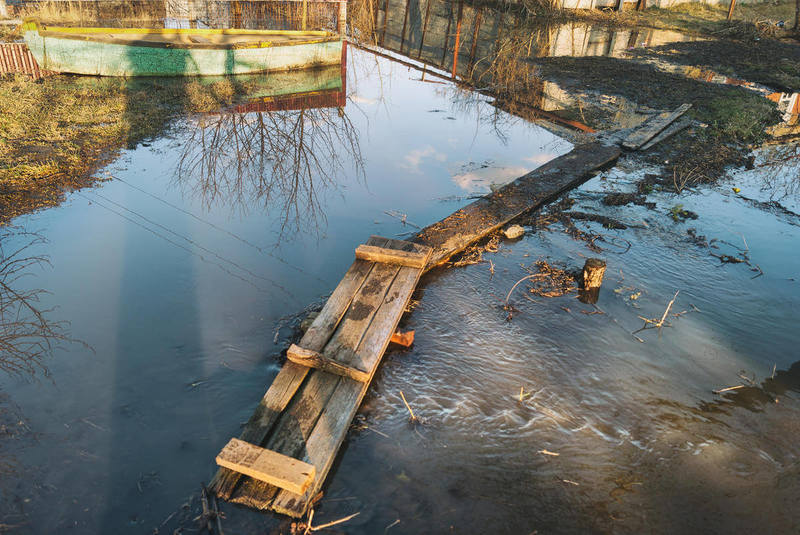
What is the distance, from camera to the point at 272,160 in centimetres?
737

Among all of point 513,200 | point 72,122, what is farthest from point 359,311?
point 72,122

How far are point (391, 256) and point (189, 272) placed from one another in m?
2.11

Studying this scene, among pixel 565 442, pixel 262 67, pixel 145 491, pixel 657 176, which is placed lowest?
pixel 145 491

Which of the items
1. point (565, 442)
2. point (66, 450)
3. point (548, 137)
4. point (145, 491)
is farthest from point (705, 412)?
point (548, 137)

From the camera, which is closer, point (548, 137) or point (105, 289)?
point (105, 289)

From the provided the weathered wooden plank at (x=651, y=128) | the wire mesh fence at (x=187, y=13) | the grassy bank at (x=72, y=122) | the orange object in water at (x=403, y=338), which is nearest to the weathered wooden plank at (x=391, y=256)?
the orange object in water at (x=403, y=338)

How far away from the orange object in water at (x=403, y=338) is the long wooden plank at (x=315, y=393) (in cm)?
26

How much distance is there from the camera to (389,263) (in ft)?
15.6

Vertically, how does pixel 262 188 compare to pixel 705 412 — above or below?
above

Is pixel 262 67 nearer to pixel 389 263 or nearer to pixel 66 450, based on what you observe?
pixel 389 263

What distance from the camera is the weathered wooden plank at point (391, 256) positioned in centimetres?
463

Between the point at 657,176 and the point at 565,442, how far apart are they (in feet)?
18.5

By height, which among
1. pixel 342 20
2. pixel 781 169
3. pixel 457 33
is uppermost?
pixel 457 33

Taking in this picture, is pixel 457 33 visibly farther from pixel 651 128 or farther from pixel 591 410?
pixel 591 410
